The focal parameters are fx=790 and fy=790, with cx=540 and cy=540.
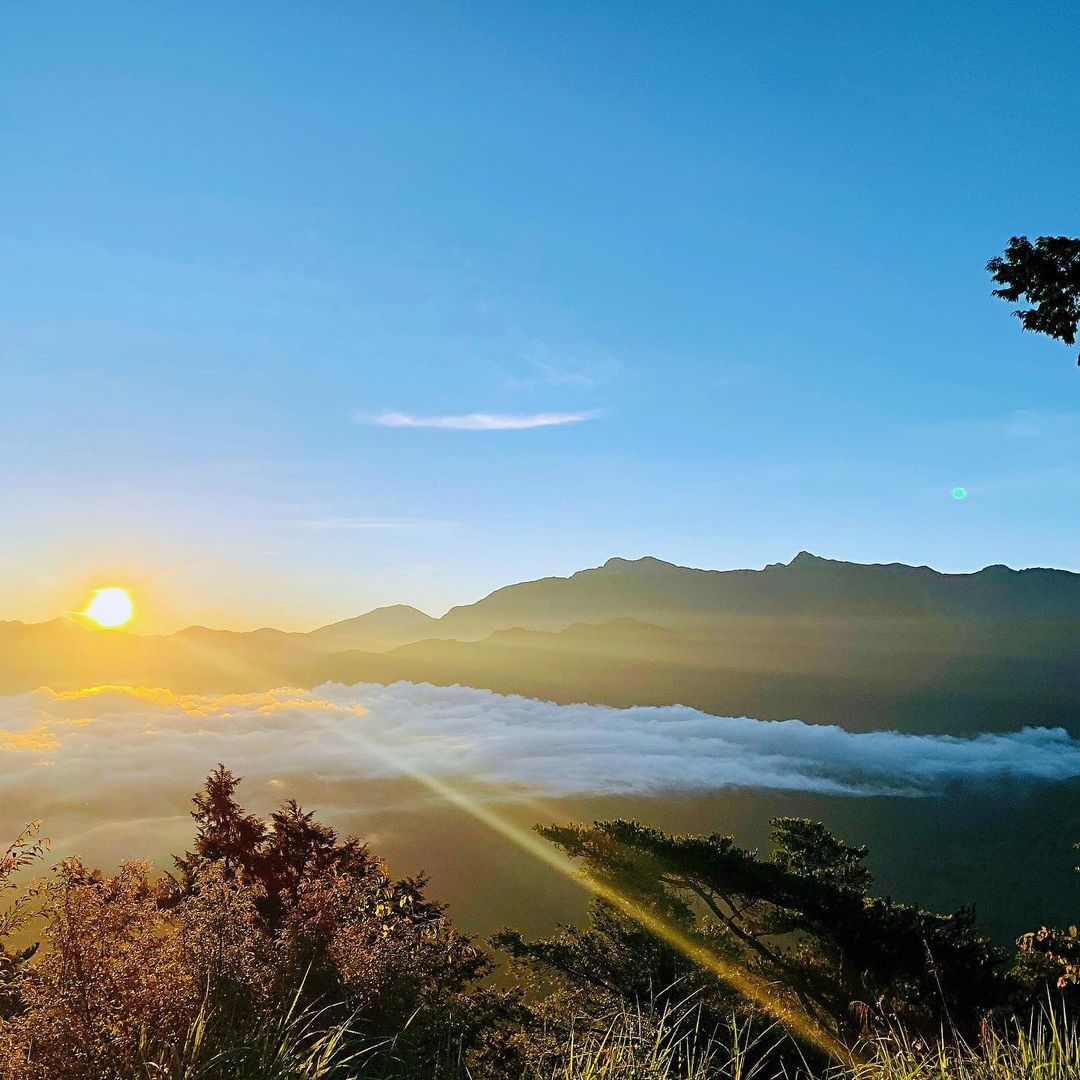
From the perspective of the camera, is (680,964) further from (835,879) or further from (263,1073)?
(263,1073)

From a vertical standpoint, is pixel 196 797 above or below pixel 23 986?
below

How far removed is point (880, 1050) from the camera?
5965mm

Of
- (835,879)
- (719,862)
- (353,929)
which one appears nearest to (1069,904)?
(835,879)

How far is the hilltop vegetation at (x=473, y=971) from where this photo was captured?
7.18m

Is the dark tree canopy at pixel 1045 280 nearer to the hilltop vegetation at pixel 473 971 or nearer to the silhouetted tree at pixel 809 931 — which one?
the hilltop vegetation at pixel 473 971

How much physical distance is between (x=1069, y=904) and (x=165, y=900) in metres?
221


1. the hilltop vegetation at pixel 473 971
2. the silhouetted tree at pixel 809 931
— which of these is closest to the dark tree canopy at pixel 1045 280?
the hilltop vegetation at pixel 473 971

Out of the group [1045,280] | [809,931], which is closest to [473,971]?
[809,931]

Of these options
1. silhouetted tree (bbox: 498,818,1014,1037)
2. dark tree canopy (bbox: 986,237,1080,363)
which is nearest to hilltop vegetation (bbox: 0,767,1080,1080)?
silhouetted tree (bbox: 498,818,1014,1037)

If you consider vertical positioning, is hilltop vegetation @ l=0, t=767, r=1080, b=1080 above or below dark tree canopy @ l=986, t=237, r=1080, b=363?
below

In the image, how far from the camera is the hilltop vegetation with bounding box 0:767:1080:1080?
7180 mm

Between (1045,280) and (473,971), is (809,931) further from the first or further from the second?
(1045,280)

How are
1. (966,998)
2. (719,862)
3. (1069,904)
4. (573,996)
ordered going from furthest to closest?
(1069,904) → (573,996) → (719,862) → (966,998)

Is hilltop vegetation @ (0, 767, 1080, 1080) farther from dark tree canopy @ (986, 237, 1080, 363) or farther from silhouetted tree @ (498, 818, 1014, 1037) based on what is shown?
dark tree canopy @ (986, 237, 1080, 363)
